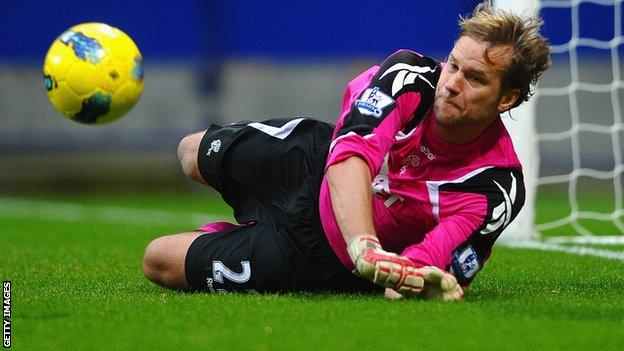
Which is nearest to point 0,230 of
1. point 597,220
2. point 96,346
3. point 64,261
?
point 64,261

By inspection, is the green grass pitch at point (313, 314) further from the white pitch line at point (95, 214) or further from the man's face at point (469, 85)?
the white pitch line at point (95, 214)

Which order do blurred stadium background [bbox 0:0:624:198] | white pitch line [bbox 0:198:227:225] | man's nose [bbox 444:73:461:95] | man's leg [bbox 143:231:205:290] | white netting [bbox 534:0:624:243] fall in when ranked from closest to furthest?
man's nose [bbox 444:73:461:95]
man's leg [bbox 143:231:205:290]
white pitch line [bbox 0:198:227:225]
white netting [bbox 534:0:624:243]
blurred stadium background [bbox 0:0:624:198]

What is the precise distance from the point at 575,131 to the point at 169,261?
405 cm

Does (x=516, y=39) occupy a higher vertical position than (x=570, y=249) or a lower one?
higher

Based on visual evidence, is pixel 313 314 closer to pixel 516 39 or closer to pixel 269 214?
pixel 269 214

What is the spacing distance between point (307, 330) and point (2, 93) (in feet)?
32.6

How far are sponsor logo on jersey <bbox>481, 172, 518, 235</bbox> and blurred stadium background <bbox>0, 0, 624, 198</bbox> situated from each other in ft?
21.5

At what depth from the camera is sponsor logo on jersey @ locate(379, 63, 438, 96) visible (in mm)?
4172

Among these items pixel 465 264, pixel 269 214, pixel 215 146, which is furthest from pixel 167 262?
pixel 465 264

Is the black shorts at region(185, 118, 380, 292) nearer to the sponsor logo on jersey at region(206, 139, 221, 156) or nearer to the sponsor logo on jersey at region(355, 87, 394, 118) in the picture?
the sponsor logo on jersey at region(206, 139, 221, 156)

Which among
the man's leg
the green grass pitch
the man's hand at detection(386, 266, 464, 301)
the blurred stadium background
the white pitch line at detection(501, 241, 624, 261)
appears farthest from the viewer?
the blurred stadium background

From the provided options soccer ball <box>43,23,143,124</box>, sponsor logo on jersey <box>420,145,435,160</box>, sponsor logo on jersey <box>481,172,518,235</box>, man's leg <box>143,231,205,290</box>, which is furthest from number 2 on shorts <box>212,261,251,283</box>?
soccer ball <box>43,23,143,124</box>

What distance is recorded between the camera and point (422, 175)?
4.29 metres

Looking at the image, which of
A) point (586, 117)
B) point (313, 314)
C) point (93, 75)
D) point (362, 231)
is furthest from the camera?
point (586, 117)
